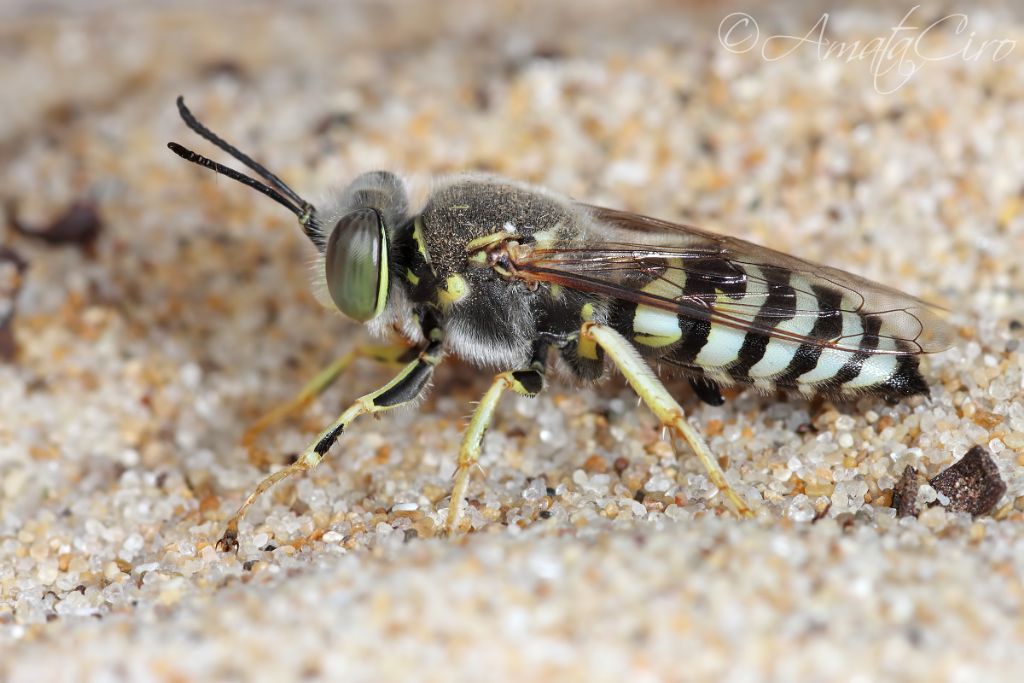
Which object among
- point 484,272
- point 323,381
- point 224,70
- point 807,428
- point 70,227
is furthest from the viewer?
point 224,70

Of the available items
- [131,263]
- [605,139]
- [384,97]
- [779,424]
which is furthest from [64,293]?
[779,424]

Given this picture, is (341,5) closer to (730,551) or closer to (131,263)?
(131,263)

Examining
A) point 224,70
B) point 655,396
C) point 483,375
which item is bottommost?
point 483,375

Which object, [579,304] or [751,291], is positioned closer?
[751,291]

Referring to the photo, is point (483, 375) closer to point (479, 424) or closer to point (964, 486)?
Answer: point (479, 424)

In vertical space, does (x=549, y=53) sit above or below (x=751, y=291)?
above

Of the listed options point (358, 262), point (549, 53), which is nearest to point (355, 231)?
point (358, 262)

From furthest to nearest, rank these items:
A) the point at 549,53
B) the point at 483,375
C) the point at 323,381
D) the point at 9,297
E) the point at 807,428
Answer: the point at 549,53 < the point at 9,297 < the point at 483,375 < the point at 323,381 < the point at 807,428
